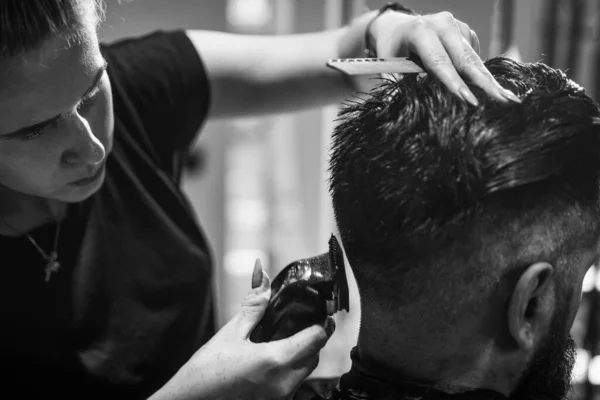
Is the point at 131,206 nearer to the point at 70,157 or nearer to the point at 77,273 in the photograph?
the point at 77,273

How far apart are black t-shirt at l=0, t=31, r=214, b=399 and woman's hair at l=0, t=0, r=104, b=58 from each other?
0.48m

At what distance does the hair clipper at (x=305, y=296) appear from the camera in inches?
39.4

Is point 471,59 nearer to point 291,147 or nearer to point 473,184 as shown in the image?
point 473,184

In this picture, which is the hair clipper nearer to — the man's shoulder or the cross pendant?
the man's shoulder

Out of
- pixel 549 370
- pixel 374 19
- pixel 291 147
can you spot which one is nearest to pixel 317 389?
pixel 549 370

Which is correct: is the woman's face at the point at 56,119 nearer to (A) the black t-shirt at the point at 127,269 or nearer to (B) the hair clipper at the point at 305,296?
(A) the black t-shirt at the point at 127,269

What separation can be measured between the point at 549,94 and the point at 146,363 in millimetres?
968

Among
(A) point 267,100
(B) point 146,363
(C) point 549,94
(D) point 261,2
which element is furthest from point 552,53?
(D) point 261,2

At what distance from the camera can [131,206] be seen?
1.52 m

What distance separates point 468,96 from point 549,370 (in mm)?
406

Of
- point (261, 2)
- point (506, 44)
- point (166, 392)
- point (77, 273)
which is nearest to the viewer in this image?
point (166, 392)

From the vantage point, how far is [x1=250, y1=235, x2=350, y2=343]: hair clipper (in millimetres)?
1000

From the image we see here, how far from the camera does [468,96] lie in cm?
→ 94

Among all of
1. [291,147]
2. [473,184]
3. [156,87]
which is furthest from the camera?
[291,147]
